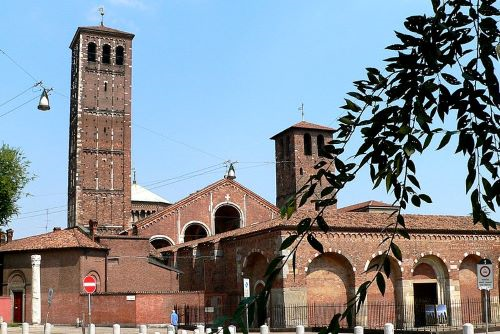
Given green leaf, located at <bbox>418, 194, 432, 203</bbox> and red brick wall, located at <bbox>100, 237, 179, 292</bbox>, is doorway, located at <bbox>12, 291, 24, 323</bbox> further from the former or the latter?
green leaf, located at <bbox>418, 194, 432, 203</bbox>

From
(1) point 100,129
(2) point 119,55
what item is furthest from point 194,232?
(2) point 119,55

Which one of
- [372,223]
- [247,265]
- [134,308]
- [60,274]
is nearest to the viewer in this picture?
[372,223]

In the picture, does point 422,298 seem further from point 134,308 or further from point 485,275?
point 485,275

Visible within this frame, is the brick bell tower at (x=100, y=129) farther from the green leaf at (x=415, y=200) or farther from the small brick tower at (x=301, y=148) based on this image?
the green leaf at (x=415, y=200)

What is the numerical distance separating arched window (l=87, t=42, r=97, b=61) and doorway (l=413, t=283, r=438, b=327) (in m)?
38.2

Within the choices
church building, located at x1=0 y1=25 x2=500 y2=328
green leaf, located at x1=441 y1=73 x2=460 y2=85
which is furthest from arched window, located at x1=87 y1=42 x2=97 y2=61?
green leaf, located at x1=441 y1=73 x2=460 y2=85

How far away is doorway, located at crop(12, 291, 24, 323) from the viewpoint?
38.5 m

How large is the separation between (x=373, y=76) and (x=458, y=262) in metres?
34.3

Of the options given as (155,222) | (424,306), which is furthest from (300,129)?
(424,306)

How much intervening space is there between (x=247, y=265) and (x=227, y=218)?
1955 centimetres

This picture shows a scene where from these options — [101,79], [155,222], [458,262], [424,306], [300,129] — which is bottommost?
[424,306]

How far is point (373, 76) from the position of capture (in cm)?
315

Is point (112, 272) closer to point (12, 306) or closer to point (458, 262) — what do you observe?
point (12, 306)

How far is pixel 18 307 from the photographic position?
38.8m
